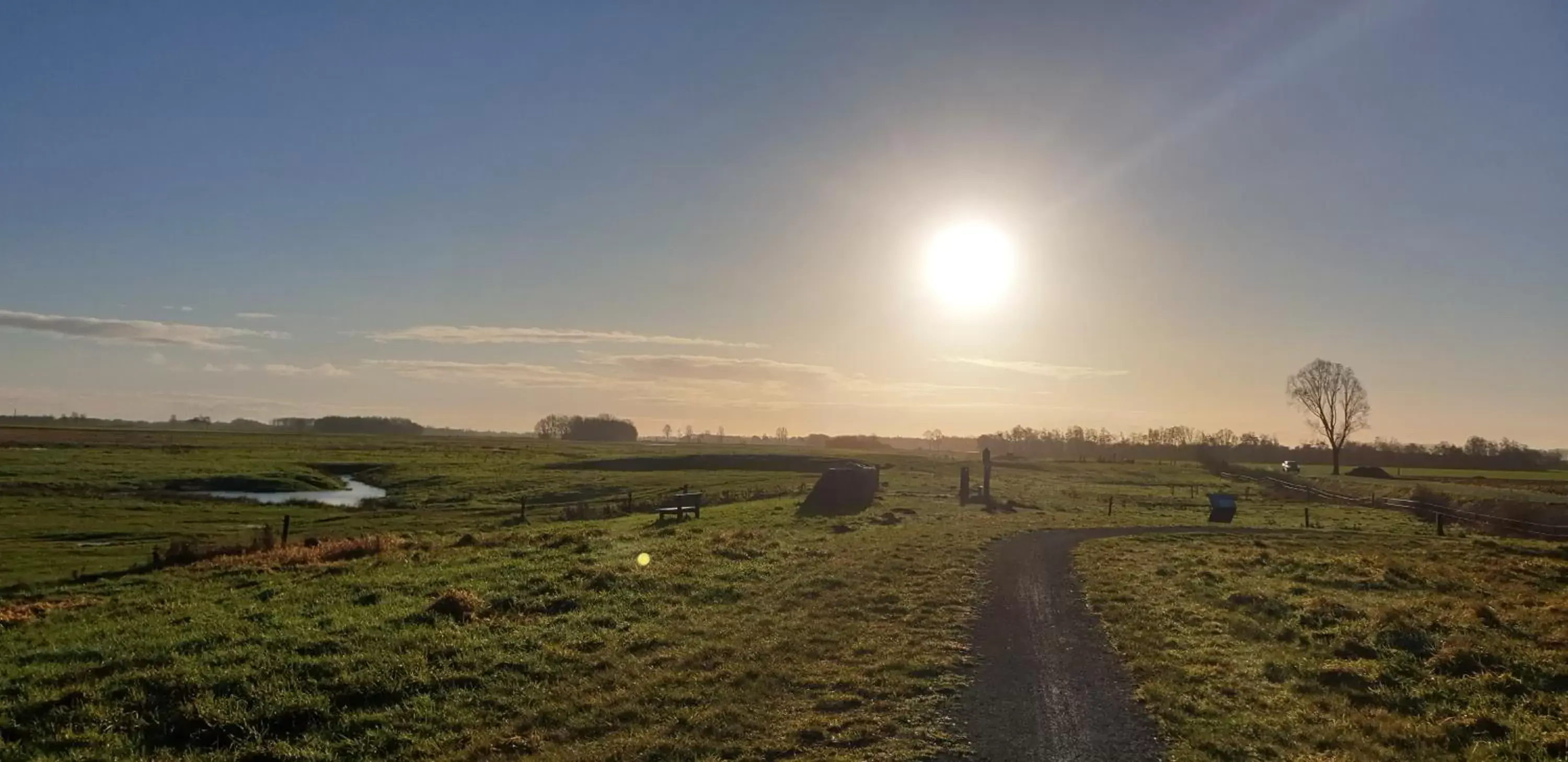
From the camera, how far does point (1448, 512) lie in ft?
161

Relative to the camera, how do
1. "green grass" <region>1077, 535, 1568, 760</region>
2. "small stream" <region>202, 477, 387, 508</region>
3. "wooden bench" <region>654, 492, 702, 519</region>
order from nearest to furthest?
"green grass" <region>1077, 535, 1568, 760</region> < "wooden bench" <region>654, 492, 702, 519</region> < "small stream" <region>202, 477, 387, 508</region>

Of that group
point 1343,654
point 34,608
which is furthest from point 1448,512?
point 34,608

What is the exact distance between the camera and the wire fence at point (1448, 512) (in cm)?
4041

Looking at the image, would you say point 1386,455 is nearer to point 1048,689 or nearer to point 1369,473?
point 1369,473

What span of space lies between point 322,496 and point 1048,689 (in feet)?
257

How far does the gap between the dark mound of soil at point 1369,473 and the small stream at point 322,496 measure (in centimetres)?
9727

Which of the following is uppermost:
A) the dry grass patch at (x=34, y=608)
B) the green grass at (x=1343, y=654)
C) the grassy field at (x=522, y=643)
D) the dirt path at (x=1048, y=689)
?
the green grass at (x=1343, y=654)

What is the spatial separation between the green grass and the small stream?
199ft

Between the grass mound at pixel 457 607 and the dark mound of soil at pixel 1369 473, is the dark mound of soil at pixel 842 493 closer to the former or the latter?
the grass mound at pixel 457 607

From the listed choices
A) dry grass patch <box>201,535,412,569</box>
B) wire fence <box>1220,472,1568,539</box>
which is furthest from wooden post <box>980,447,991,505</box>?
dry grass patch <box>201,535,412,569</box>

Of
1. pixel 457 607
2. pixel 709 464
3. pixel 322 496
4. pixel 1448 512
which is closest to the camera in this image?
pixel 457 607

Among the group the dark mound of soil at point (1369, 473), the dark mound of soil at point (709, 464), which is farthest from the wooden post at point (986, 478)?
the dark mound of soil at point (1369, 473)

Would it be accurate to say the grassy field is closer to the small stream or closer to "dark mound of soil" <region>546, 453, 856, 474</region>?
the small stream

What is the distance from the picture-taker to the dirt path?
31.9 feet
